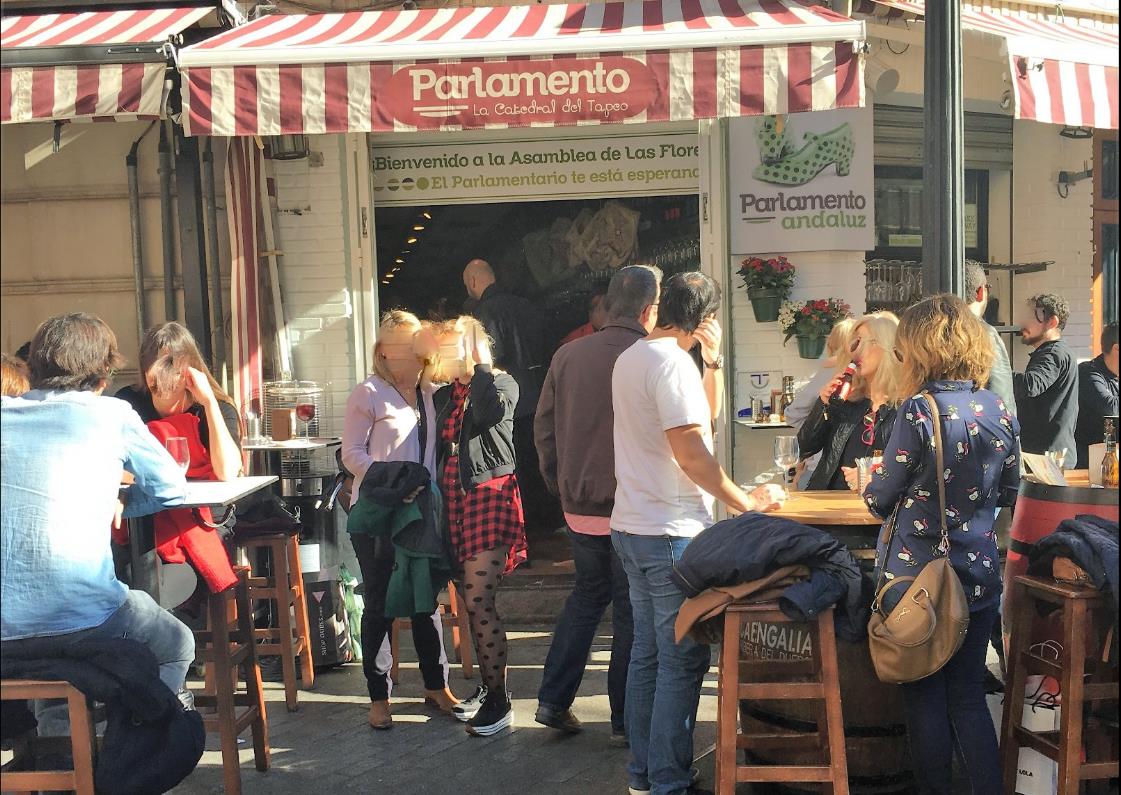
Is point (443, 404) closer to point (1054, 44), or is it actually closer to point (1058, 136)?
point (1054, 44)

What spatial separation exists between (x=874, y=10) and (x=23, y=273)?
543 cm

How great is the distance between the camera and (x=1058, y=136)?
7898 millimetres

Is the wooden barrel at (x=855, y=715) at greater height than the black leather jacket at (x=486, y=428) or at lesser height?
lesser

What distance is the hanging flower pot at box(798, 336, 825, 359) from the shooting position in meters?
6.88

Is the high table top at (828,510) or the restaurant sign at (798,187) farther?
the restaurant sign at (798,187)

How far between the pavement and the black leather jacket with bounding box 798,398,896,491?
1.17 metres

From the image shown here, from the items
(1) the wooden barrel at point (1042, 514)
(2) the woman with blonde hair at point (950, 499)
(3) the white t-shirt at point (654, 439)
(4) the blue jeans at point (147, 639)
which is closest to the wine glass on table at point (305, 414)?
(4) the blue jeans at point (147, 639)

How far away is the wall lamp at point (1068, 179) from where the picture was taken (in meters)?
7.89

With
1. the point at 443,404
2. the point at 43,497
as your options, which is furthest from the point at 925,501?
the point at 43,497

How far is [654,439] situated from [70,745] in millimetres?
2072

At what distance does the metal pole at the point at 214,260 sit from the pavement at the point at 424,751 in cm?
236

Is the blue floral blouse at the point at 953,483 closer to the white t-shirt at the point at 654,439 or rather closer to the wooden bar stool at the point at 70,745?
the white t-shirt at the point at 654,439

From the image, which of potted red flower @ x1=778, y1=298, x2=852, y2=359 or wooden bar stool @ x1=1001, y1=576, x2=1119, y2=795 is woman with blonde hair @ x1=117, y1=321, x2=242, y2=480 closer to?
wooden bar stool @ x1=1001, y1=576, x2=1119, y2=795

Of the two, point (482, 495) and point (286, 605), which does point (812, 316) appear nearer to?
point (482, 495)
